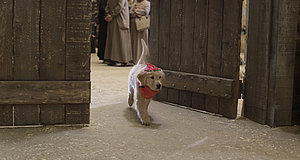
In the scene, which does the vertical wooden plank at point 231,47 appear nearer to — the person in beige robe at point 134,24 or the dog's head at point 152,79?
the dog's head at point 152,79

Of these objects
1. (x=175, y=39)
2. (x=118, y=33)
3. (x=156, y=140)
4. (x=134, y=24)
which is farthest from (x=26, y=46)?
(x=134, y=24)

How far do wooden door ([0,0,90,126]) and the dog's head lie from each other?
48 cm

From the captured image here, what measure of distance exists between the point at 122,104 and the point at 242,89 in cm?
132

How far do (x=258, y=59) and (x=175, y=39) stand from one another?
101 cm

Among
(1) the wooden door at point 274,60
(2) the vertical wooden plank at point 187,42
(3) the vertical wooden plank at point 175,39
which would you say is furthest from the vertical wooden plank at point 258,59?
(3) the vertical wooden plank at point 175,39

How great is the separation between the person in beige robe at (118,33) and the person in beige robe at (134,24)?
0.23 metres

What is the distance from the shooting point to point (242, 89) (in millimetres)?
3752

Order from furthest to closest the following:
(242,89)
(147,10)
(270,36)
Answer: (147,10), (242,89), (270,36)

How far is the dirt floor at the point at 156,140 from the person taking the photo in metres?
2.55

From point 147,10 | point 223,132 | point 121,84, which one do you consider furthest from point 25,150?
point 147,10

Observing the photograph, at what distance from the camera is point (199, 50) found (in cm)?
397

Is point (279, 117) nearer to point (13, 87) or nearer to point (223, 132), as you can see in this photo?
point (223, 132)

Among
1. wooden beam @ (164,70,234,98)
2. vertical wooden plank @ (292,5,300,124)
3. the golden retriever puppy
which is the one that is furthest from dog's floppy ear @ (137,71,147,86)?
vertical wooden plank @ (292,5,300,124)

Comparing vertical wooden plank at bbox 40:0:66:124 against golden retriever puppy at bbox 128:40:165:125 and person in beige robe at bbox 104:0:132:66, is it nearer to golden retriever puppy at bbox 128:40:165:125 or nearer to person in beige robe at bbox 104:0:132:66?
golden retriever puppy at bbox 128:40:165:125
